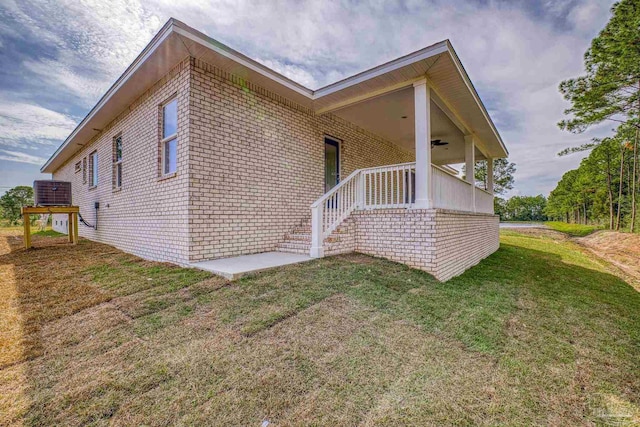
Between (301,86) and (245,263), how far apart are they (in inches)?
159

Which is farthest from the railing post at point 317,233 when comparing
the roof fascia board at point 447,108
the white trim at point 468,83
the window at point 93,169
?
the window at point 93,169

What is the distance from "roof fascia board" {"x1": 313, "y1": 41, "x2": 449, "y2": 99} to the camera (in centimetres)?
461

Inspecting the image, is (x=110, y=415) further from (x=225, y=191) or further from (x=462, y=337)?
(x=225, y=191)

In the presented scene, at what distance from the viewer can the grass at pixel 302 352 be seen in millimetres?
1775

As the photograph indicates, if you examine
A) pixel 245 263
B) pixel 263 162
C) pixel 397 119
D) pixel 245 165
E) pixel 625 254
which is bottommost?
pixel 625 254

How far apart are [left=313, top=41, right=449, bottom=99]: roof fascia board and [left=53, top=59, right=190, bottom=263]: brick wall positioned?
9.29ft

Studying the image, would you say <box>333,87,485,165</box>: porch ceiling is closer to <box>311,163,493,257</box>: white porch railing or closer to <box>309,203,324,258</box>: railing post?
<box>311,163,493,257</box>: white porch railing

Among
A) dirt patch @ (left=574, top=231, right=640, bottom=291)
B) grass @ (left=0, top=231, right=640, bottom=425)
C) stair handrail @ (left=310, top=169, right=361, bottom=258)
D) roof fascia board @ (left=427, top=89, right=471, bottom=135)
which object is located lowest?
dirt patch @ (left=574, top=231, right=640, bottom=291)

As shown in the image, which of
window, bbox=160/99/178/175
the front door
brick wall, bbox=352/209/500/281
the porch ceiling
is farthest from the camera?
the front door

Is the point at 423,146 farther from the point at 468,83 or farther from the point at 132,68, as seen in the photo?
the point at 132,68

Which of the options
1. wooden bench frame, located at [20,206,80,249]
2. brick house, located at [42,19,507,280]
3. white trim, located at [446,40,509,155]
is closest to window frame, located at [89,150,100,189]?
wooden bench frame, located at [20,206,80,249]

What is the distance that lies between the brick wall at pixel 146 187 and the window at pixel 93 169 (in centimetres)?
61

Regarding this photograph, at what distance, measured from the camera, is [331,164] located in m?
8.43

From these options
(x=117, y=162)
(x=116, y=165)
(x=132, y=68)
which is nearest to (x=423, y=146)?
(x=132, y=68)
